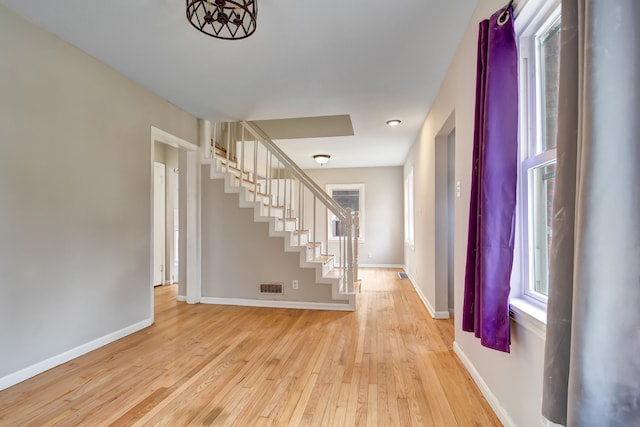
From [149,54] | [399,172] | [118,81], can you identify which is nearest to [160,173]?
[118,81]

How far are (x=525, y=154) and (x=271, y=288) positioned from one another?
3.23 metres

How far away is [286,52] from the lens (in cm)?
244

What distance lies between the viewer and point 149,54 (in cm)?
248

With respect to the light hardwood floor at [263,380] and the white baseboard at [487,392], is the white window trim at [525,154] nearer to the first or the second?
the white baseboard at [487,392]

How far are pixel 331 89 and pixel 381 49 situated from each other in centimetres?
79

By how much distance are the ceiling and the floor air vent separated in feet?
7.14

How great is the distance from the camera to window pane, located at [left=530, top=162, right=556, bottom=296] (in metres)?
1.43

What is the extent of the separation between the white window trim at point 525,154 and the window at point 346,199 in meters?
5.71

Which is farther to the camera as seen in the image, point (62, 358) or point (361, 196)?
point (361, 196)

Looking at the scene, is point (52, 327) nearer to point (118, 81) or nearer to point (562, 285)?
point (118, 81)

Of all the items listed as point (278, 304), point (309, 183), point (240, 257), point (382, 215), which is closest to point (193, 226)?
point (240, 257)

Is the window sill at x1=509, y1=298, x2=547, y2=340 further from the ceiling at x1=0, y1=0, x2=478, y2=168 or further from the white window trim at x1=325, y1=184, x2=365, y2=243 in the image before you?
the white window trim at x1=325, y1=184, x2=365, y2=243

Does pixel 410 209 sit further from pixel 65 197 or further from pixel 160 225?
pixel 65 197

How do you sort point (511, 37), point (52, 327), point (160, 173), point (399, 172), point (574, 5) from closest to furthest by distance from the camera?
point (574, 5), point (511, 37), point (52, 327), point (160, 173), point (399, 172)
